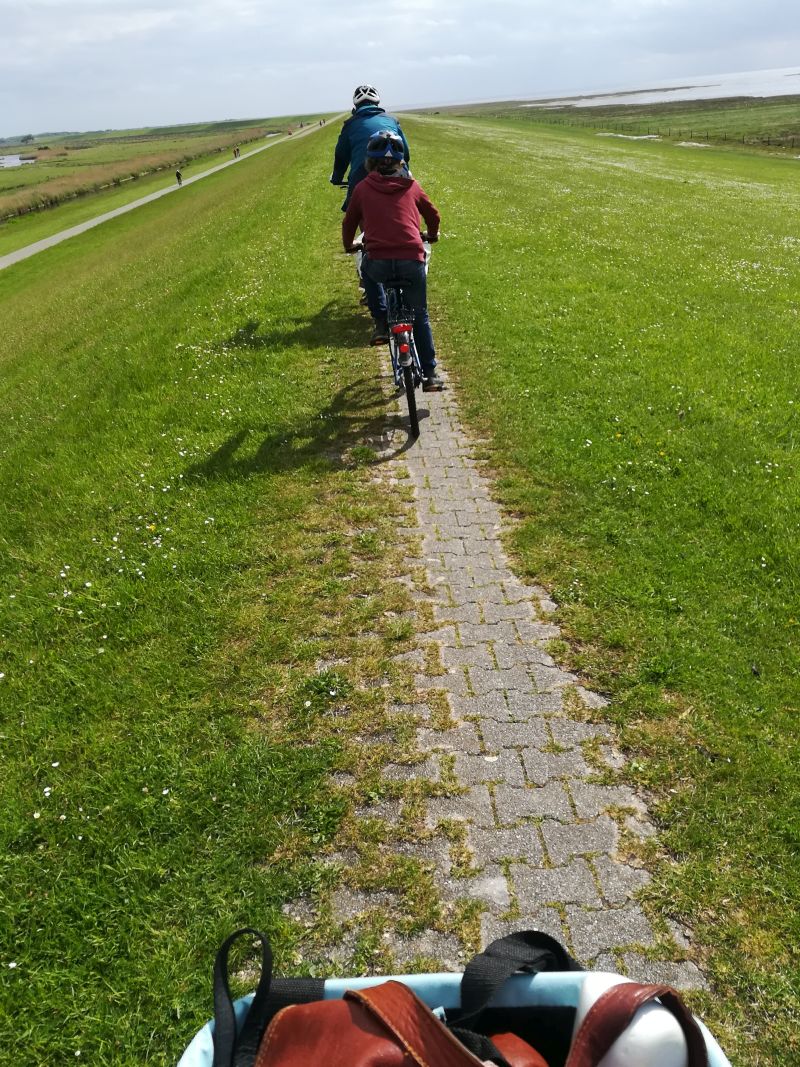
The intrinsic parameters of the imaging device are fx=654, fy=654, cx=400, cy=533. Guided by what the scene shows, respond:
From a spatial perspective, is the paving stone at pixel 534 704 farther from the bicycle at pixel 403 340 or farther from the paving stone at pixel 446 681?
the bicycle at pixel 403 340

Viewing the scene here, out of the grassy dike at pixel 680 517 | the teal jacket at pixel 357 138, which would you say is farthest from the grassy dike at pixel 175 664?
the teal jacket at pixel 357 138

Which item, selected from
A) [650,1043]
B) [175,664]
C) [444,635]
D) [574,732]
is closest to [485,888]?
[574,732]

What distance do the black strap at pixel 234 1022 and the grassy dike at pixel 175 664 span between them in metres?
0.80

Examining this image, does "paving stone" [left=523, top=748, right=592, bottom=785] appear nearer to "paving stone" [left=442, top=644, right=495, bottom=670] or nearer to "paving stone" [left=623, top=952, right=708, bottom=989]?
"paving stone" [left=442, top=644, right=495, bottom=670]

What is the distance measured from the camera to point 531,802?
3779mm

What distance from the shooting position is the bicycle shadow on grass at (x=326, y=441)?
751 centimetres

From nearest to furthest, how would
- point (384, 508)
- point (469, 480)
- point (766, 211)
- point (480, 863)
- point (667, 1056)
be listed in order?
point (667, 1056) < point (480, 863) < point (384, 508) < point (469, 480) < point (766, 211)

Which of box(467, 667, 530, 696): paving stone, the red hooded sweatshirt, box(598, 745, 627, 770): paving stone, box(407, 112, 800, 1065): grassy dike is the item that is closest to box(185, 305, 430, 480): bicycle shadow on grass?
box(407, 112, 800, 1065): grassy dike

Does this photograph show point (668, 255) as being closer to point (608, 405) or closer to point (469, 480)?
point (608, 405)

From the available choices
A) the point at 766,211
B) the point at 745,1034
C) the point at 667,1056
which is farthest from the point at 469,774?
the point at 766,211

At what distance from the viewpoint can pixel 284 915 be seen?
330cm

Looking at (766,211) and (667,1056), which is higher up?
(766,211)

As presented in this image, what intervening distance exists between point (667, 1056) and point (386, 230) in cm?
733

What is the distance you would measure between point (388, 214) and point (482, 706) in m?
5.54
